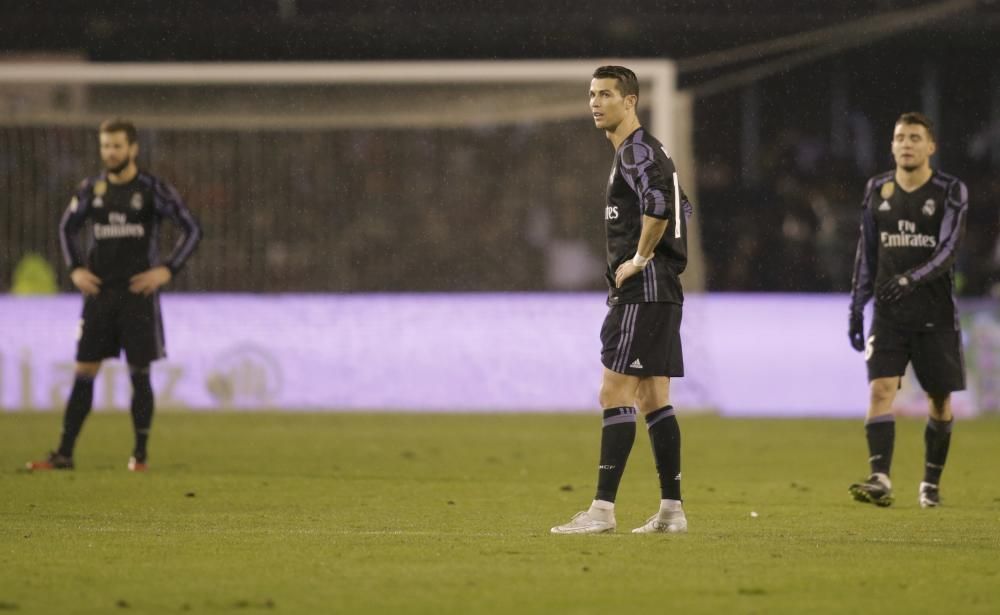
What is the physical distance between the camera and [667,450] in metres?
7.02

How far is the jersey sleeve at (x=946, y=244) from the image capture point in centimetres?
851

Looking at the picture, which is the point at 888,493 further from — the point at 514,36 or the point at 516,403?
the point at 514,36

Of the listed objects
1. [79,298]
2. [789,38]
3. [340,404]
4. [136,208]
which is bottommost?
[340,404]

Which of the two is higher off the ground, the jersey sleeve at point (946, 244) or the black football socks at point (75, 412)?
the jersey sleeve at point (946, 244)

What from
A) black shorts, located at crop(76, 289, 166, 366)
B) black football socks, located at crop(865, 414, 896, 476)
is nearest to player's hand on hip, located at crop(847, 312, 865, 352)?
black football socks, located at crop(865, 414, 896, 476)

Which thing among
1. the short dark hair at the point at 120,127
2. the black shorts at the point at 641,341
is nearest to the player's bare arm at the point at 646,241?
the black shorts at the point at 641,341

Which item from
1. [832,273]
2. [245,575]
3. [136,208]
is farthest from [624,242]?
[832,273]

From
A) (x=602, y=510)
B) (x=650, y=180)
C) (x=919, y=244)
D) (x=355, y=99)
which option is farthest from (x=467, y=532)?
(x=355, y=99)

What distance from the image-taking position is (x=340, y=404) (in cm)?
1642

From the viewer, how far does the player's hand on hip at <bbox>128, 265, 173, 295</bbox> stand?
33.7 feet

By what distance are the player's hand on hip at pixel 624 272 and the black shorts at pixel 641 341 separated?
114mm

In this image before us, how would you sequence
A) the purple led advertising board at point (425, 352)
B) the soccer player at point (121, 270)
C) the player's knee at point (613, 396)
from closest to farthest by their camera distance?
the player's knee at point (613, 396) → the soccer player at point (121, 270) → the purple led advertising board at point (425, 352)

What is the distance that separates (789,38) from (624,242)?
54.3 ft

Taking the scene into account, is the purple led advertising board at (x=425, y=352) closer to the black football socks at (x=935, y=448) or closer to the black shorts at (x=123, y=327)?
the black shorts at (x=123, y=327)
